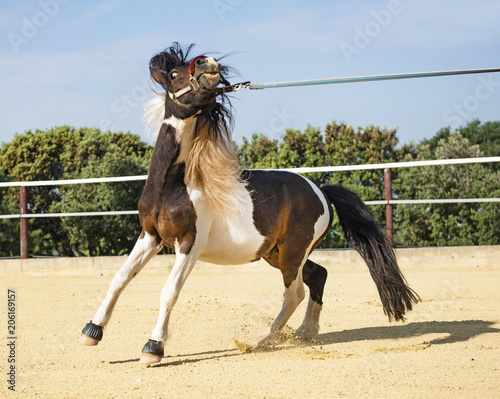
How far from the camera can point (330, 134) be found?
90.7 ft

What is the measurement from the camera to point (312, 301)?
4578 millimetres

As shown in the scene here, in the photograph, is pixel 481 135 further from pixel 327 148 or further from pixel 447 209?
pixel 447 209

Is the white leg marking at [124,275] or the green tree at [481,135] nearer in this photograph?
the white leg marking at [124,275]

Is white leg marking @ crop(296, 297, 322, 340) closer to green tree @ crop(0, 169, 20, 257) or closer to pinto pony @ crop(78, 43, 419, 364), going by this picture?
pinto pony @ crop(78, 43, 419, 364)

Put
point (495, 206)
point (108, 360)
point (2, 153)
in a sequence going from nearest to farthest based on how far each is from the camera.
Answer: point (108, 360)
point (495, 206)
point (2, 153)

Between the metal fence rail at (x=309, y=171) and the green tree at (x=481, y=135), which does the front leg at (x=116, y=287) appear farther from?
the green tree at (x=481, y=135)

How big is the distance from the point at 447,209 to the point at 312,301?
15718 millimetres

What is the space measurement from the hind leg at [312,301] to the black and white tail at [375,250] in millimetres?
435

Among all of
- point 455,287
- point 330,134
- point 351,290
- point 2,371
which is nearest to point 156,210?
point 2,371

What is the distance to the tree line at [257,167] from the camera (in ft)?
60.7

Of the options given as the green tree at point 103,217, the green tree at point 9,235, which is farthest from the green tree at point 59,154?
the green tree at point 9,235

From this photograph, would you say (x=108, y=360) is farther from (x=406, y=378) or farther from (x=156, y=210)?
(x=406, y=378)

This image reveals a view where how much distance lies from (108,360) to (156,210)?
983 mm

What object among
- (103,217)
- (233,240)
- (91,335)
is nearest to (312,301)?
(233,240)
